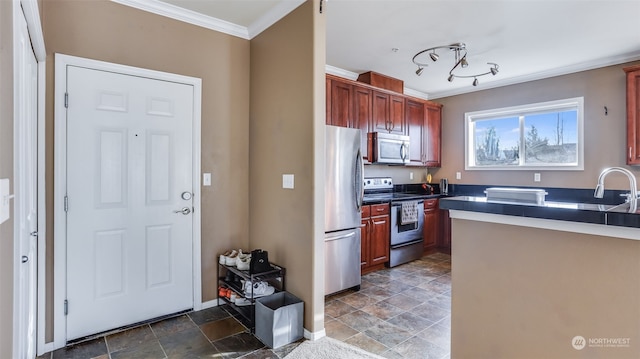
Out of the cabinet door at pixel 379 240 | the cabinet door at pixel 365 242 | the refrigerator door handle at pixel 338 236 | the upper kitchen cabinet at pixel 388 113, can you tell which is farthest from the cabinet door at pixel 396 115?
the refrigerator door handle at pixel 338 236

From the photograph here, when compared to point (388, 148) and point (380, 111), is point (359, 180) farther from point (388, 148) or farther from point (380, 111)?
point (380, 111)

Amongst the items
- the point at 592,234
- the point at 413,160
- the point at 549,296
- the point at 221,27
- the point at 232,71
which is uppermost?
the point at 221,27

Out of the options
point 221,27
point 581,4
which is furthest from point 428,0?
point 221,27

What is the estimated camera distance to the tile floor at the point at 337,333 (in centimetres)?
220

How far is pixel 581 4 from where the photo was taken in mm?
2562

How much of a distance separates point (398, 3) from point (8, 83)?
Result: 2473 mm

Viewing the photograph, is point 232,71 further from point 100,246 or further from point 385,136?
point 385,136

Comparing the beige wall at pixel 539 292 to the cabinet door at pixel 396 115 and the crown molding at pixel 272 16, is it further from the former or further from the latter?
the cabinet door at pixel 396 115

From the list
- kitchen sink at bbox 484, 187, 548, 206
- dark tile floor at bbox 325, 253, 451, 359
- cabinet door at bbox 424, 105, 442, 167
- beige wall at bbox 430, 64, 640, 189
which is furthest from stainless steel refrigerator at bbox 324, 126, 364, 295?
beige wall at bbox 430, 64, 640, 189

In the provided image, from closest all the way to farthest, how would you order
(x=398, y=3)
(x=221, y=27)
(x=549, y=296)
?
(x=549, y=296)
(x=398, y=3)
(x=221, y=27)

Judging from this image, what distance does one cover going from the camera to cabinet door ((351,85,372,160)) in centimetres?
405

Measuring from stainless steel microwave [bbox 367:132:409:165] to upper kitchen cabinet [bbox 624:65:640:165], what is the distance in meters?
2.45

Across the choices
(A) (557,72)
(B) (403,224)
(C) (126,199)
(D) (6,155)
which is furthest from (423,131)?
(D) (6,155)

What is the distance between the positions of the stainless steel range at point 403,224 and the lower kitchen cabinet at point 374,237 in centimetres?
11
